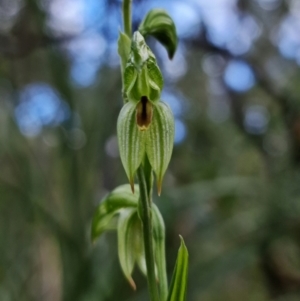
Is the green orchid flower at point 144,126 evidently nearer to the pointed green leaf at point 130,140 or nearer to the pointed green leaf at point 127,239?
the pointed green leaf at point 130,140

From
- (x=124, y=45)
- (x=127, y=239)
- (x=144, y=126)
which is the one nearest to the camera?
(x=144, y=126)

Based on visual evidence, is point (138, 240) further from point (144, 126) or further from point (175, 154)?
point (175, 154)

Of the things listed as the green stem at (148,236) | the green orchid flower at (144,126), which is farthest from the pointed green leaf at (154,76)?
the green stem at (148,236)

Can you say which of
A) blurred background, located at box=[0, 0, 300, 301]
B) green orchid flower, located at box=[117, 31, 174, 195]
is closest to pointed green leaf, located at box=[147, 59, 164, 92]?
green orchid flower, located at box=[117, 31, 174, 195]

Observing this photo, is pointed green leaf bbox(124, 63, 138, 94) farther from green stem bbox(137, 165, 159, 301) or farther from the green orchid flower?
green stem bbox(137, 165, 159, 301)

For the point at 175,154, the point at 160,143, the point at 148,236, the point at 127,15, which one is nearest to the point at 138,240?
the point at 148,236

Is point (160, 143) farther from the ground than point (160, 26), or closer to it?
closer to it
